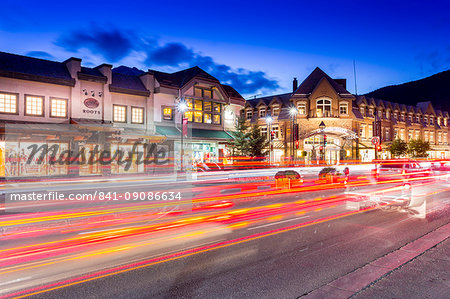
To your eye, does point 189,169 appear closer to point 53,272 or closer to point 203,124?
point 203,124

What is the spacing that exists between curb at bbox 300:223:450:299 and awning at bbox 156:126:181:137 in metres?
25.7

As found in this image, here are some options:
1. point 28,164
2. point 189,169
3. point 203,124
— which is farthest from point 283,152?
point 28,164

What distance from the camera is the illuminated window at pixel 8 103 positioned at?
24.4 metres

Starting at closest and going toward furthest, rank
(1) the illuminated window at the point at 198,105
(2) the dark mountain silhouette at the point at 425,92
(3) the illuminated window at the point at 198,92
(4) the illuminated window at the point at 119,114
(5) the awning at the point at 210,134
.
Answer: (4) the illuminated window at the point at 119,114 → (5) the awning at the point at 210,134 → (3) the illuminated window at the point at 198,92 → (1) the illuminated window at the point at 198,105 → (2) the dark mountain silhouette at the point at 425,92

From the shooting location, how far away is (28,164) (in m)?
24.7

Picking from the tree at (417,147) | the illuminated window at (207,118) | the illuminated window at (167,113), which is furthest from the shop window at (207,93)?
the tree at (417,147)

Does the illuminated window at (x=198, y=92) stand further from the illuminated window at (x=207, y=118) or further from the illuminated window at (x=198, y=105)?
the illuminated window at (x=207, y=118)

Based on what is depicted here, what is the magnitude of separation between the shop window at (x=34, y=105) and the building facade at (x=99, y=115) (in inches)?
2.7

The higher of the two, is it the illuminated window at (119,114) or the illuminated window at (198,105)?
the illuminated window at (198,105)

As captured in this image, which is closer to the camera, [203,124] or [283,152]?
[203,124]

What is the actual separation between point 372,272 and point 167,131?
27719mm

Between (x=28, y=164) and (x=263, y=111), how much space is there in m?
39.6

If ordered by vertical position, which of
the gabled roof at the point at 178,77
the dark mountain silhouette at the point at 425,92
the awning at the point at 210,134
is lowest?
the awning at the point at 210,134

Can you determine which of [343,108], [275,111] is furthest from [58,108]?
[343,108]
